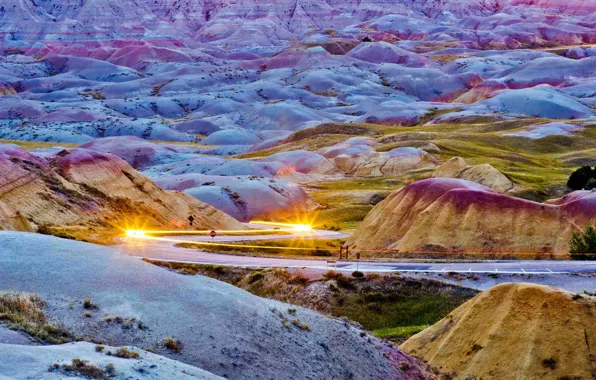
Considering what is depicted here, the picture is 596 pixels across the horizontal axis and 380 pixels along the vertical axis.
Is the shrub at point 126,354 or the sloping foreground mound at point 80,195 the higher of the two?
the sloping foreground mound at point 80,195

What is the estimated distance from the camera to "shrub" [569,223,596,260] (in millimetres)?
42031

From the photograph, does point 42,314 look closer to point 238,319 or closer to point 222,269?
point 238,319

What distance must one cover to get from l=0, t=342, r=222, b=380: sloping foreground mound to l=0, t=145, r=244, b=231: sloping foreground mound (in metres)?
25.2

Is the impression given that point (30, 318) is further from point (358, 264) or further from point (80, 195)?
point (80, 195)

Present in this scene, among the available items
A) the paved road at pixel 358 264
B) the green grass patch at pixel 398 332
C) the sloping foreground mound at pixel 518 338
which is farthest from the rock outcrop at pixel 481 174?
the sloping foreground mound at pixel 518 338

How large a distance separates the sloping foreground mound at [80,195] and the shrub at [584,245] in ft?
89.7

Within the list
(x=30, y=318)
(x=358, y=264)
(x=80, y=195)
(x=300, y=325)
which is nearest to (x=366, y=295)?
(x=358, y=264)

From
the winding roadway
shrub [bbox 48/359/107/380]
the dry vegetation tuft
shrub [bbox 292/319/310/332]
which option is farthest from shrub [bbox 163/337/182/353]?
the winding roadway

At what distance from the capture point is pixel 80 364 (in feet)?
48.1

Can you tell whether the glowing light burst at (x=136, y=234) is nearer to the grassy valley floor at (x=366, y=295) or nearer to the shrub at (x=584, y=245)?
the grassy valley floor at (x=366, y=295)

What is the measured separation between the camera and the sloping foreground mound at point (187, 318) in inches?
743

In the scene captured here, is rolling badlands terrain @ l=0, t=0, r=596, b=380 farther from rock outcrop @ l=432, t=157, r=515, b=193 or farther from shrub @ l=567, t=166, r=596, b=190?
shrub @ l=567, t=166, r=596, b=190

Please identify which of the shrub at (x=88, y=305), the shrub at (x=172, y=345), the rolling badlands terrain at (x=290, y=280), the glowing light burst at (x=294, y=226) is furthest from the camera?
the glowing light burst at (x=294, y=226)

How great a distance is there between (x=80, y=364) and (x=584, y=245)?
33543 mm
